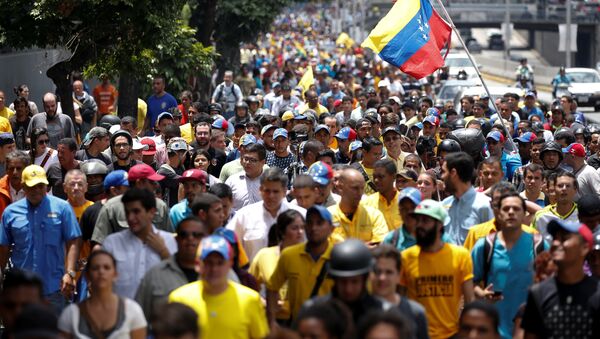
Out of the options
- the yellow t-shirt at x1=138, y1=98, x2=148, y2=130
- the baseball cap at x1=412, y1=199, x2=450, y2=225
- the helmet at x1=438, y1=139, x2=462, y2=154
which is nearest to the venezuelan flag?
the helmet at x1=438, y1=139, x2=462, y2=154

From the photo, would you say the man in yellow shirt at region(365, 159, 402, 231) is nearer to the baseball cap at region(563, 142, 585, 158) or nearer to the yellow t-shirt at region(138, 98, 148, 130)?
the baseball cap at region(563, 142, 585, 158)

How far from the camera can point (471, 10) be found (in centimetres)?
9144

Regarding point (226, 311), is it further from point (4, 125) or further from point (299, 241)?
point (4, 125)

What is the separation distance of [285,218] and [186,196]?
2.32 meters

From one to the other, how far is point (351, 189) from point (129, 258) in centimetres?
200

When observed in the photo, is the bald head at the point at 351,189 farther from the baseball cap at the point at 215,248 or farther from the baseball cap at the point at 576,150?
the baseball cap at the point at 576,150

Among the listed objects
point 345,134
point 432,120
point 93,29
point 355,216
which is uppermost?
point 93,29

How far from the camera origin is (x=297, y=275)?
8.80 meters

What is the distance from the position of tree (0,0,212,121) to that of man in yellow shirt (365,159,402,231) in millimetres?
6408

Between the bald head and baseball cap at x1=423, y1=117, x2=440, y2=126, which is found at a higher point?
baseball cap at x1=423, y1=117, x2=440, y2=126

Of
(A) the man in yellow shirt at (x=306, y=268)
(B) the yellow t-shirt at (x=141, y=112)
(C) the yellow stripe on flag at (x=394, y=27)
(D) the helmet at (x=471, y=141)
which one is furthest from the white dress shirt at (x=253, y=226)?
(B) the yellow t-shirt at (x=141, y=112)

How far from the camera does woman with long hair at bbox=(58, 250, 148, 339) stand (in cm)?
787

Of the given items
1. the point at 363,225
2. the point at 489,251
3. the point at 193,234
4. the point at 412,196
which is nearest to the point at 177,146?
the point at 363,225

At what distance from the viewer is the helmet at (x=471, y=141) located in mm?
14672
